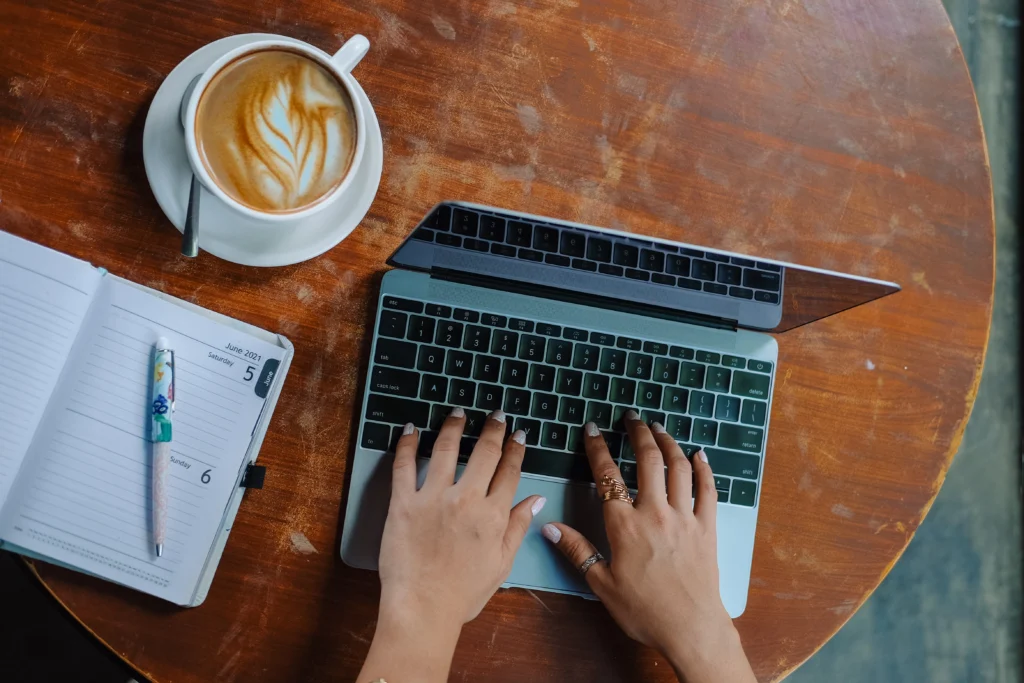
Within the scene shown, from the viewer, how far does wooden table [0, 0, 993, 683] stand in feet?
2.33

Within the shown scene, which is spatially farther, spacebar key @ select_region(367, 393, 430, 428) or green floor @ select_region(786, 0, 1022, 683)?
green floor @ select_region(786, 0, 1022, 683)

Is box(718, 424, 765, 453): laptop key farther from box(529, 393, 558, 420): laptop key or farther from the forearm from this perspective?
the forearm

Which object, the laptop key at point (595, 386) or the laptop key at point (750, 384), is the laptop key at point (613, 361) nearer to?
the laptop key at point (595, 386)

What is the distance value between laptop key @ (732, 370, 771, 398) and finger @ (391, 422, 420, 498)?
33 centimetres

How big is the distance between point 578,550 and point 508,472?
0.34ft

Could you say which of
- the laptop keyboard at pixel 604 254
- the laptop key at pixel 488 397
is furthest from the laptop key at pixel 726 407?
the laptop key at pixel 488 397

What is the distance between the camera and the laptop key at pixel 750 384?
30.4 inches

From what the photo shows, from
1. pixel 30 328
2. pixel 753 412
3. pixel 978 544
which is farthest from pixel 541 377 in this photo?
pixel 978 544

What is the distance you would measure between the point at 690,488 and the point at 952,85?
1.75 ft

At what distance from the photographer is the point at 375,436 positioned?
721 mm

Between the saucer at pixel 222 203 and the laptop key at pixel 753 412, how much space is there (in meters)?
0.43

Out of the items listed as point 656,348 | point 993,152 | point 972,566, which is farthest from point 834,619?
point 993,152

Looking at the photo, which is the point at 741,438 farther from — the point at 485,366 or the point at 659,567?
the point at 485,366

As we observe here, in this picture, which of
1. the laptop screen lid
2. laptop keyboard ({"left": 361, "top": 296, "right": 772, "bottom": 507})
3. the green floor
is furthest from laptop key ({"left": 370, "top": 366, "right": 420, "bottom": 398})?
the green floor
